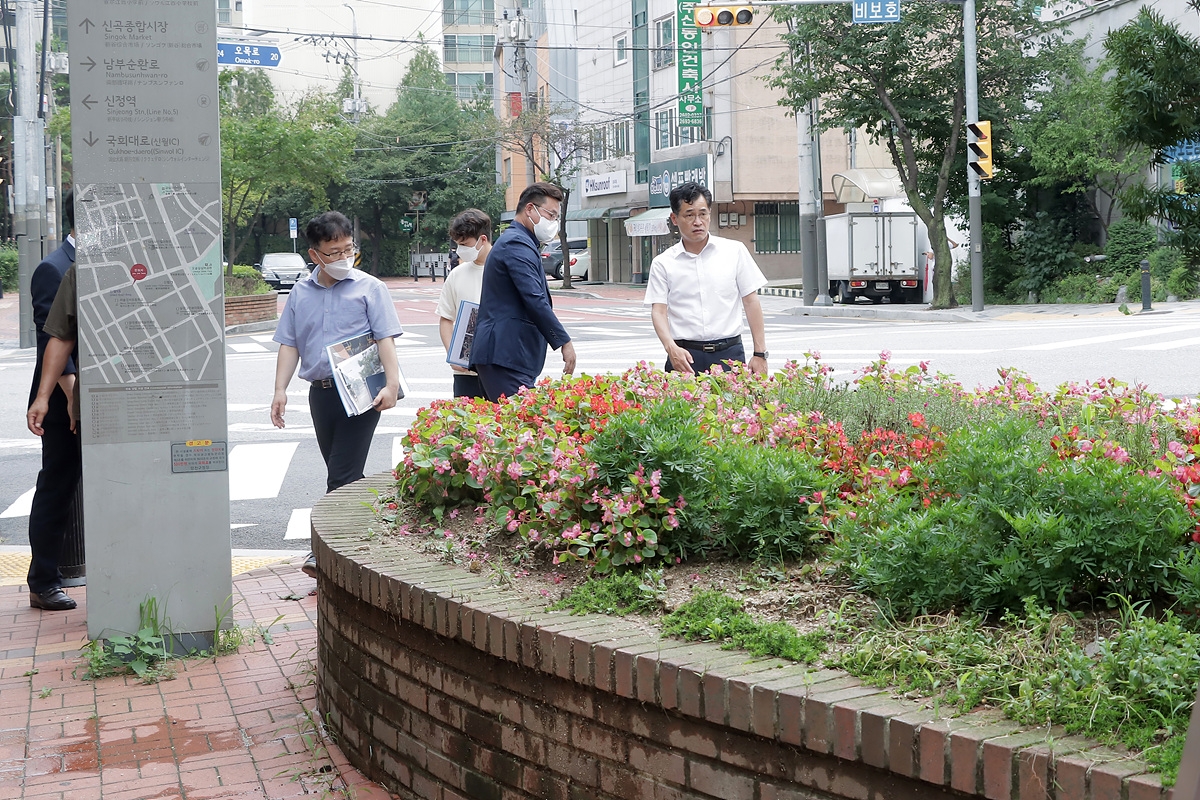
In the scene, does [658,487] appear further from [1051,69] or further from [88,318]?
[1051,69]

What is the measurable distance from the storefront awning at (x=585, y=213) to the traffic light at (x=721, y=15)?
36.0 meters

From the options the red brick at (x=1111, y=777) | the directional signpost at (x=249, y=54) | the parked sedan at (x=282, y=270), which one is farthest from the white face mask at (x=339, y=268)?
the parked sedan at (x=282, y=270)

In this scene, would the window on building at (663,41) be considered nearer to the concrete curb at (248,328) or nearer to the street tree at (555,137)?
the street tree at (555,137)

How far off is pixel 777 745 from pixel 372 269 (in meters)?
77.1

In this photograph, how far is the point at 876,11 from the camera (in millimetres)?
22766

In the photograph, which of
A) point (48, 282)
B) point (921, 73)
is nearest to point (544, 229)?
point (48, 282)

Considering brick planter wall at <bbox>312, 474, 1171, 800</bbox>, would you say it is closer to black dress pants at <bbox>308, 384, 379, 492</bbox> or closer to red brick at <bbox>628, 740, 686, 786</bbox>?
red brick at <bbox>628, 740, 686, 786</bbox>

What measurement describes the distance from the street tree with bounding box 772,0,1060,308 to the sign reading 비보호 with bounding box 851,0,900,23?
5917 millimetres

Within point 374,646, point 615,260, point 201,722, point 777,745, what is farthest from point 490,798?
point 615,260

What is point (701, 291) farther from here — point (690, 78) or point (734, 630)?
point (690, 78)

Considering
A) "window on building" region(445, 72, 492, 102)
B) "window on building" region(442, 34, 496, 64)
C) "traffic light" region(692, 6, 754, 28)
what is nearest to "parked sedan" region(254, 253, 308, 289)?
"traffic light" region(692, 6, 754, 28)

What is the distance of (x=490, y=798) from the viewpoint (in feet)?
11.3

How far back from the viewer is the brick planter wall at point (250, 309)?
1163 inches

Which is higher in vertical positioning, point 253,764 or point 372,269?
point 372,269
